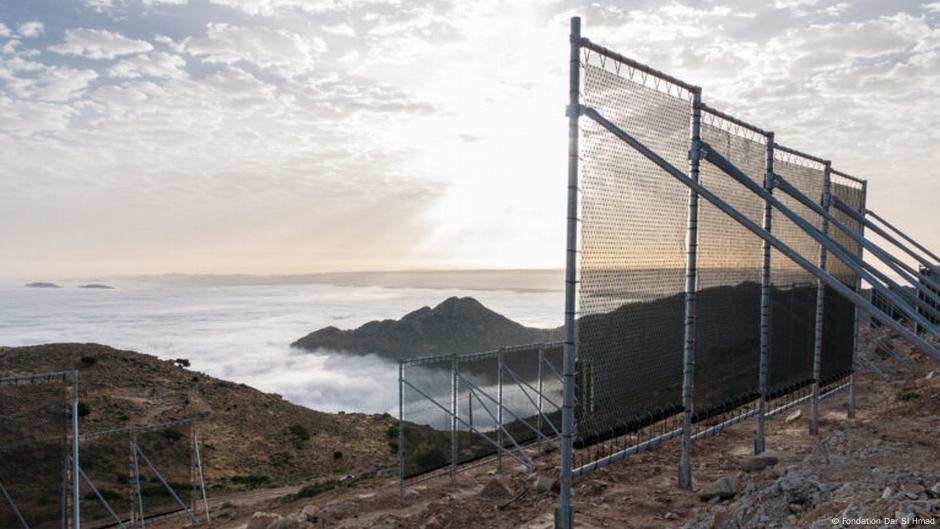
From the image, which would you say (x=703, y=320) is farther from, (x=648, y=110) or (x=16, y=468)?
(x=16, y=468)

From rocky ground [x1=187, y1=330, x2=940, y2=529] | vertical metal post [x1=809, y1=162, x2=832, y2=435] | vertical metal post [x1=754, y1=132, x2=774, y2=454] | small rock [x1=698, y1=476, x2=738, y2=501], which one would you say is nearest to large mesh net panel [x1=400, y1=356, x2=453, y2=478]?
rocky ground [x1=187, y1=330, x2=940, y2=529]

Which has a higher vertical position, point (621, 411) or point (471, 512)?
point (621, 411)

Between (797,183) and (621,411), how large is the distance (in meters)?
8.00

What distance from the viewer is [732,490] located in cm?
912

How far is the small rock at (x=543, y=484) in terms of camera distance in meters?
10.9

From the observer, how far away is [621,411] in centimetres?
940

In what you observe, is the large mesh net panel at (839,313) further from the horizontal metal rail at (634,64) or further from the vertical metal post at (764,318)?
the horizontal metal rail at (634,64)

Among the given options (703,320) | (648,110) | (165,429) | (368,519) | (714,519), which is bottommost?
(165,429)

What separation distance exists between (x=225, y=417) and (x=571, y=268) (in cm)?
3537

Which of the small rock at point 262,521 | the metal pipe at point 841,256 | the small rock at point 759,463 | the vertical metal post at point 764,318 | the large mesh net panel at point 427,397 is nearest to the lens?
the metal pipe at point 841,256

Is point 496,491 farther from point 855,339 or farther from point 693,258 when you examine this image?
point 855,339

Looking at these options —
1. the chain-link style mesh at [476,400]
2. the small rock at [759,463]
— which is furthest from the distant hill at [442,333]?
the small rock at [759,463]

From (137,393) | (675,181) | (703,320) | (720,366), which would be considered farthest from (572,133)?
(137,393)

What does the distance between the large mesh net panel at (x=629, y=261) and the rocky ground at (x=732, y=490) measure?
1.45m
